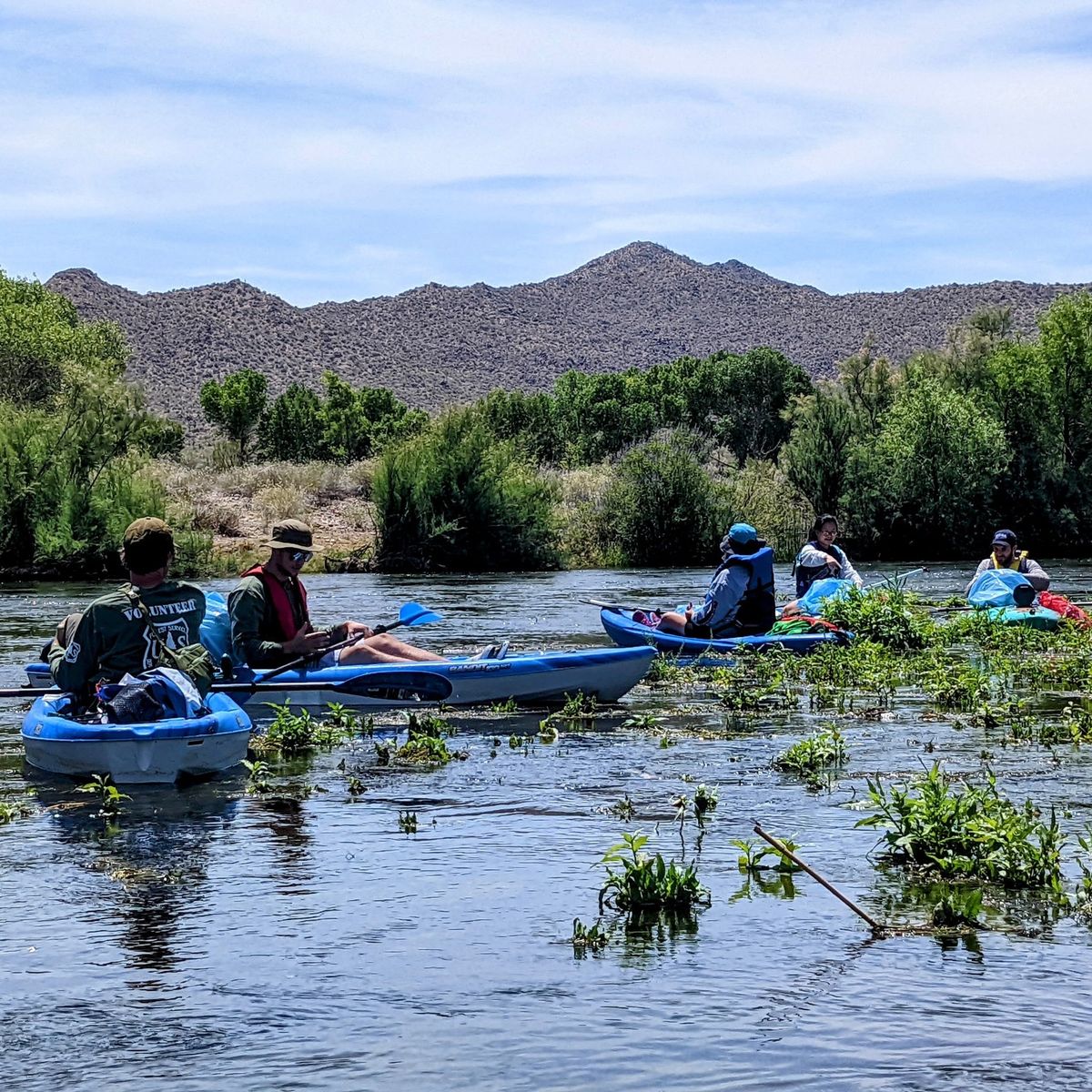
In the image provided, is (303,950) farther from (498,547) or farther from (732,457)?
(732,457)

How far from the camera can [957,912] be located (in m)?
6.70

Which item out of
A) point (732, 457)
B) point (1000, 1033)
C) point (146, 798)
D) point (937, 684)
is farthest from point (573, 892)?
point (732, 457)

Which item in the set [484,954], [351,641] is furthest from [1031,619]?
[484,954]

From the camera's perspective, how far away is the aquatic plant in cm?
707

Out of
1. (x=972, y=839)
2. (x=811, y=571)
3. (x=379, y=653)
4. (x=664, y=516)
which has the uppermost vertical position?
(x=664, y=516)

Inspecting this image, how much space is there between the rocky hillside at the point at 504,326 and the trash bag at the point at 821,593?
72.4 metres

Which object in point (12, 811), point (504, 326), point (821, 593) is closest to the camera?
point (12, 811)

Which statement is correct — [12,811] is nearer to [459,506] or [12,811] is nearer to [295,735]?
[295,735]

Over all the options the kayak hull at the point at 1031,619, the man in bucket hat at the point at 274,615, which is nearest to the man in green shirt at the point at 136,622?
the man in bucket hat at the point at 274,615

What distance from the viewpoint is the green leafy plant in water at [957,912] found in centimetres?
658

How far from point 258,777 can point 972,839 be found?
4612 mm

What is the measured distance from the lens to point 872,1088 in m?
4.91

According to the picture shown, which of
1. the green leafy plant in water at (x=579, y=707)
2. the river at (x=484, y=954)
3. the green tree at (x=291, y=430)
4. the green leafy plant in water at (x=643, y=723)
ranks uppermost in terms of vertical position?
the green tree at (x=291, y=430)

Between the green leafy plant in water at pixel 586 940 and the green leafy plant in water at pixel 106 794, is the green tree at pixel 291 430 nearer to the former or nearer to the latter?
the green leafy plant in water at pixel 106 794
